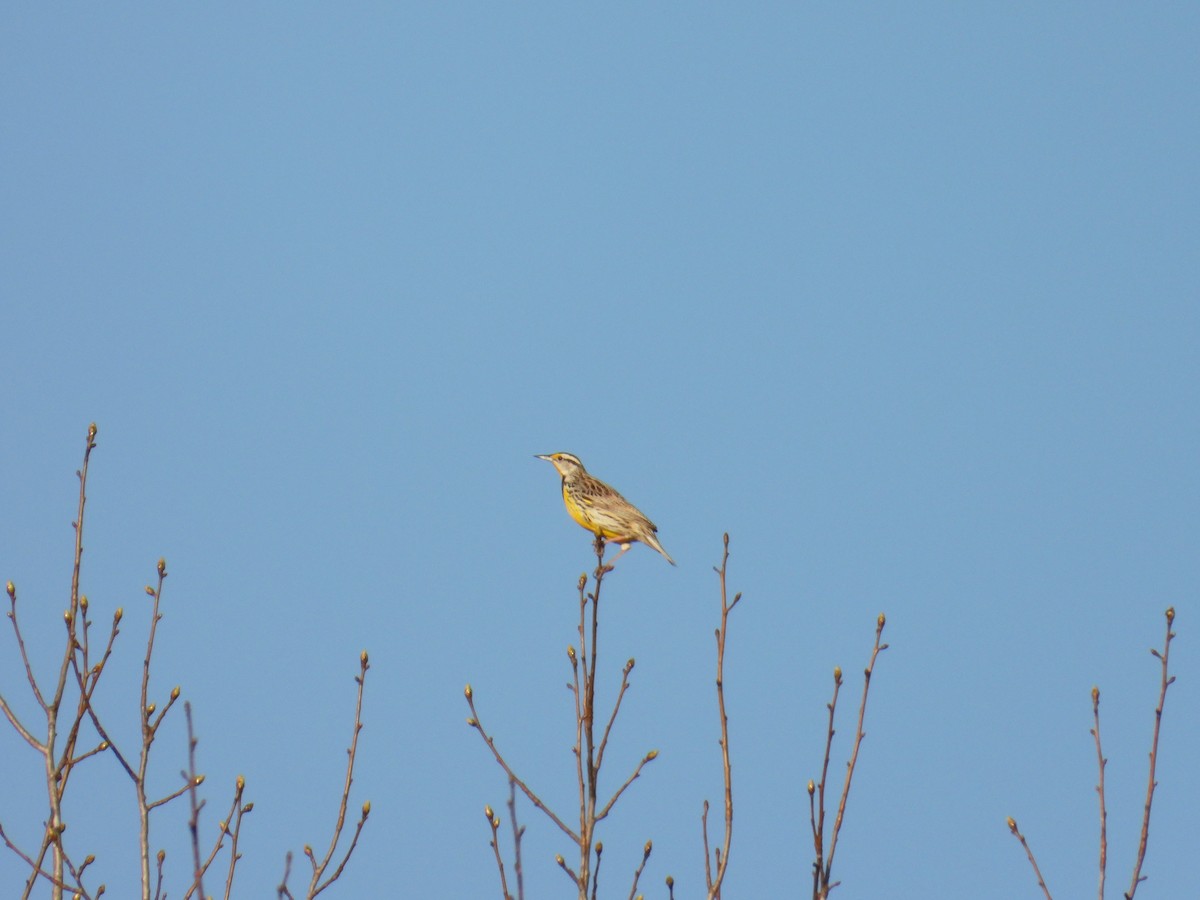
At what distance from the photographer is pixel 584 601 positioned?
723 cm

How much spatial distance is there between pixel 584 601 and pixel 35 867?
9.03 feet

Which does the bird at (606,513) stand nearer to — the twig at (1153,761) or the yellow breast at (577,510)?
the yellow breast at (577,510)

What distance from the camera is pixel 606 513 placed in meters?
17.4

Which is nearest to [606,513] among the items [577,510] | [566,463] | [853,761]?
[577,510]

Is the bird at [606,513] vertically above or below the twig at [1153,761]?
above

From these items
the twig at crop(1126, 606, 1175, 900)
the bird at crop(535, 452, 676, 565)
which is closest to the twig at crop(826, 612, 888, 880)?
the twig at crop(1126, 606, 1175, 900)

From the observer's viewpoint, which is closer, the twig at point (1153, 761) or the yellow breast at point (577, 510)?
the twig at point (1153, 761)

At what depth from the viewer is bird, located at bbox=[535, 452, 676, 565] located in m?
17.0

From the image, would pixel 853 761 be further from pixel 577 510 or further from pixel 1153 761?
pixel 577 510

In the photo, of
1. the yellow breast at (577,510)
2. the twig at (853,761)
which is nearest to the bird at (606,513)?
the yellow breast at (577,510)

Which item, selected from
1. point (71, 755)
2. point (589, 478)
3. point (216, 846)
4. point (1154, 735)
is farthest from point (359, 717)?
point (589, 478)

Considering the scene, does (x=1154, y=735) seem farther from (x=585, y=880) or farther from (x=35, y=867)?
(x=35, y=867)

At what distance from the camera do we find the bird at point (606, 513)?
1702cm

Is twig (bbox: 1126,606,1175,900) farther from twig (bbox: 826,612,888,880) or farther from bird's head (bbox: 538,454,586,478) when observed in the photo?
bird's head (bbox: 538,454,586,478)
